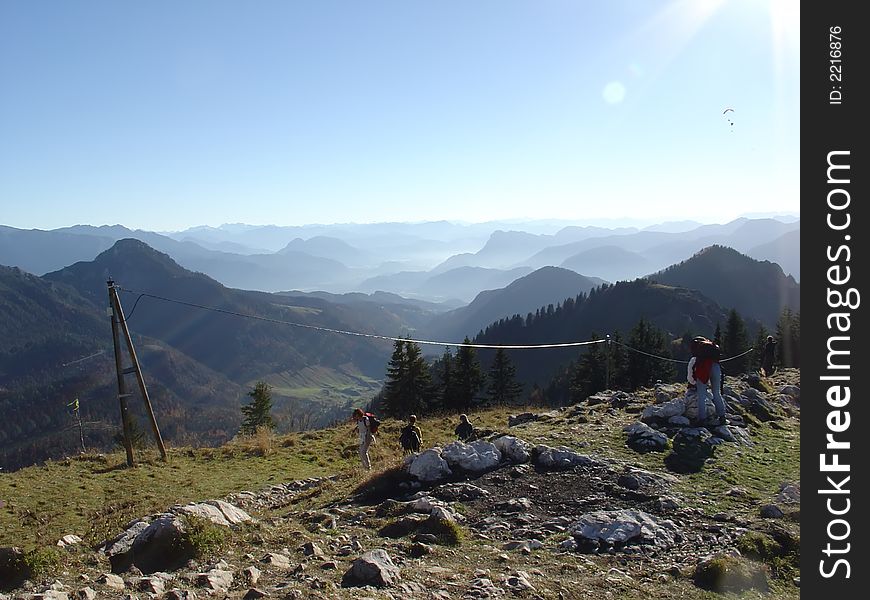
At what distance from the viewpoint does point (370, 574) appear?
6.43 metres

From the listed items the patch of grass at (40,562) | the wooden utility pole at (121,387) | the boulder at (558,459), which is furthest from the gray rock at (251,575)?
the wooden utility pole at (121,387)

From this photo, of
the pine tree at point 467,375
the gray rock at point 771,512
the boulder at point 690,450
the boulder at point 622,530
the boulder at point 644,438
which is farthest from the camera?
the pine tree at point 467,375

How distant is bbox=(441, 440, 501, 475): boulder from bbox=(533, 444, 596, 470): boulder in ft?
3.03

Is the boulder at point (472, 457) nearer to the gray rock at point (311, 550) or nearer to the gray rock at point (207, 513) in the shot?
the gray rock at point (311, 550)

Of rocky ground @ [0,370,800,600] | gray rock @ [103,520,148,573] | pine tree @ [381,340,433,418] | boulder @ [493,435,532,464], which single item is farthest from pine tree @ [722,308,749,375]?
gray rock @ [103,520,148,573]

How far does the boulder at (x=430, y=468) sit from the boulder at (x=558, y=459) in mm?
2057

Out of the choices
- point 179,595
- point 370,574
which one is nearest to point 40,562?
point 179,595

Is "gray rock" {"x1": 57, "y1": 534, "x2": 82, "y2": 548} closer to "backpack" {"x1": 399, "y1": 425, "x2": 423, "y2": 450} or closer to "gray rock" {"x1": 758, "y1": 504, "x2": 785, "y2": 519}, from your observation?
"backpack" {"x1": 399, "y1": 425, "x2": 423, "y2": 450}

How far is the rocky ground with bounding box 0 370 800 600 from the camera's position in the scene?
645 cm

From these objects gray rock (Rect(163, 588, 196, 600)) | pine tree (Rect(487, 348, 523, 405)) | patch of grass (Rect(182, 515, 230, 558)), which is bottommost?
pine tree (Rect(487, 348, 523, 405))

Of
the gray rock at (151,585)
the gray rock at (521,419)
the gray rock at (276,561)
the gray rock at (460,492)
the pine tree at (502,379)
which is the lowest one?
the pine tree at (502,379)

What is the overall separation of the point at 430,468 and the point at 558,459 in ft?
9.27

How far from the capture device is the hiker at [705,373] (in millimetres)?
13445

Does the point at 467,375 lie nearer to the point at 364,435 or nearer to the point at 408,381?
the point at 408,381
